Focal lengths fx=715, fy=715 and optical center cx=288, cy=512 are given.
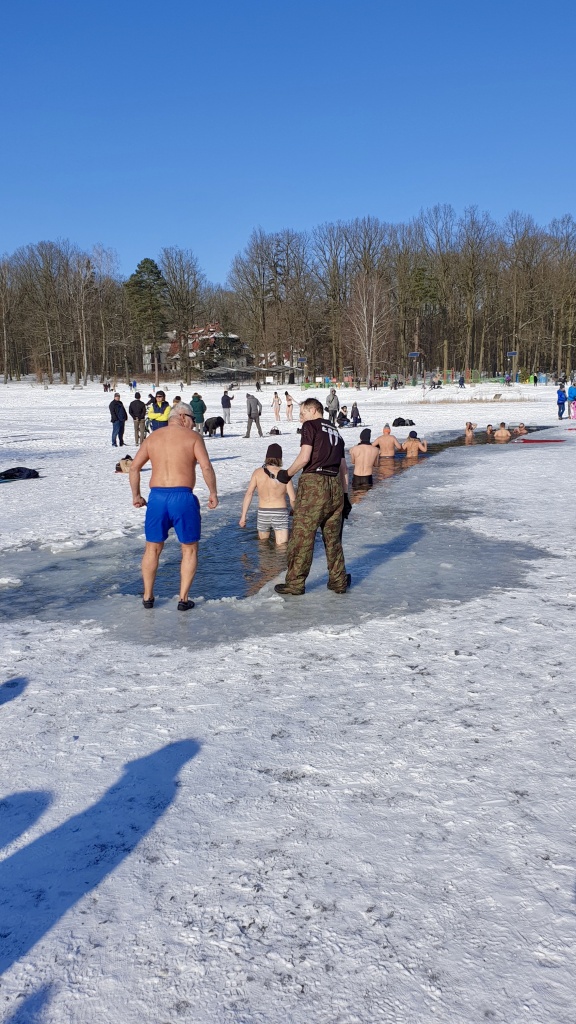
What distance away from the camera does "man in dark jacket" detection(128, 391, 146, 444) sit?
1902cm

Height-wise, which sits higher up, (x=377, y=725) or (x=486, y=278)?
(x=486, y=278)

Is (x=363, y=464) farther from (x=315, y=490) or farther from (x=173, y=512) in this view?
(x=173, y=512)

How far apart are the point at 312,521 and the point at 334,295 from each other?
63650 mm

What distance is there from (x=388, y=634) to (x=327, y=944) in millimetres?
2945

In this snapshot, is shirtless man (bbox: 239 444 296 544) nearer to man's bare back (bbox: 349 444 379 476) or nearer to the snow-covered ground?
the snow-covered ground

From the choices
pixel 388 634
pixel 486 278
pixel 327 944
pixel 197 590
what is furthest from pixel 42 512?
pixel 486 278

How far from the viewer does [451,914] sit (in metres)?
2.33

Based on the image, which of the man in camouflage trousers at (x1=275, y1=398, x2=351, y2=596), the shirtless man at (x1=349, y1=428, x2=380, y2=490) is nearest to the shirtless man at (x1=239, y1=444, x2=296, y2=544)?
the man in camouflage trousers at (x1=275, y1=398, x2=351, y2=596)

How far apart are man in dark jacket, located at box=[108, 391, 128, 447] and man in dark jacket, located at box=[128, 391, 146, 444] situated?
0.43m

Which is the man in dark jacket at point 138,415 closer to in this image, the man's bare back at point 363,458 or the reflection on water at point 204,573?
the man's bare back at point 363,458

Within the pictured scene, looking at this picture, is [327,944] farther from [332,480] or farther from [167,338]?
[167,338]

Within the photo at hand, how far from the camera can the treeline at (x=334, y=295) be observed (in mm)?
64188

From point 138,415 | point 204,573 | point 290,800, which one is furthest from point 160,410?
point 290,800

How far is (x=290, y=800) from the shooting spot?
2.99m
